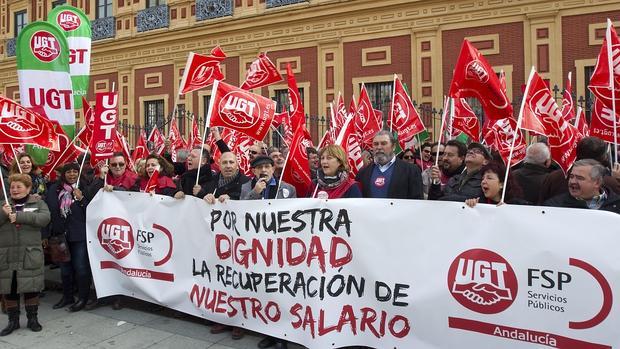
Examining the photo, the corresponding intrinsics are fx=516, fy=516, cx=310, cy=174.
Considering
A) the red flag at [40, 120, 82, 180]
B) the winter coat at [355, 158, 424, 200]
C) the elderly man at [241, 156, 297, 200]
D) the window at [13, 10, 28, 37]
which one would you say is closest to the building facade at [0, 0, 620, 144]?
the window at [13, 10, 28, 37]

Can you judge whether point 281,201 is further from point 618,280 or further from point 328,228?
point 618,280

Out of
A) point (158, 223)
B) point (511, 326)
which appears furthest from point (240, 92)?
→ point (511, 326)

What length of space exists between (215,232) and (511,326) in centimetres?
260

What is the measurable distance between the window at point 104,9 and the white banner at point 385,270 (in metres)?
18.8

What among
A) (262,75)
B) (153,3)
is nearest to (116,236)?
(262,75)

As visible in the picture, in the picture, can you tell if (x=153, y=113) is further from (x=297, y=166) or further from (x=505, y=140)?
(x=297, y=166)

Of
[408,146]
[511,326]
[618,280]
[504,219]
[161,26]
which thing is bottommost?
[511,326]

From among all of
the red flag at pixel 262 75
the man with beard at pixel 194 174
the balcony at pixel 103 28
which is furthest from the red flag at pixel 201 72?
the balcony at pixel 103 28

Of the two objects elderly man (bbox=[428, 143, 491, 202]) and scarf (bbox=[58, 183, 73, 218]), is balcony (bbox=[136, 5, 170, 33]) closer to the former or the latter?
scarf (bbox=[58, 183, 73, 218])

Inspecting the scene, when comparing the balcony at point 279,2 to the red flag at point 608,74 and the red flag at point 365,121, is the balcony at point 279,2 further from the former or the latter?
the red flag at point 608,74

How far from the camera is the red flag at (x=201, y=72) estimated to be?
20.9 ft

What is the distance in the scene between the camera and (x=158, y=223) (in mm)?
5152

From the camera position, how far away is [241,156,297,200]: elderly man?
473cm

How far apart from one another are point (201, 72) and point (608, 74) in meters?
4.52
